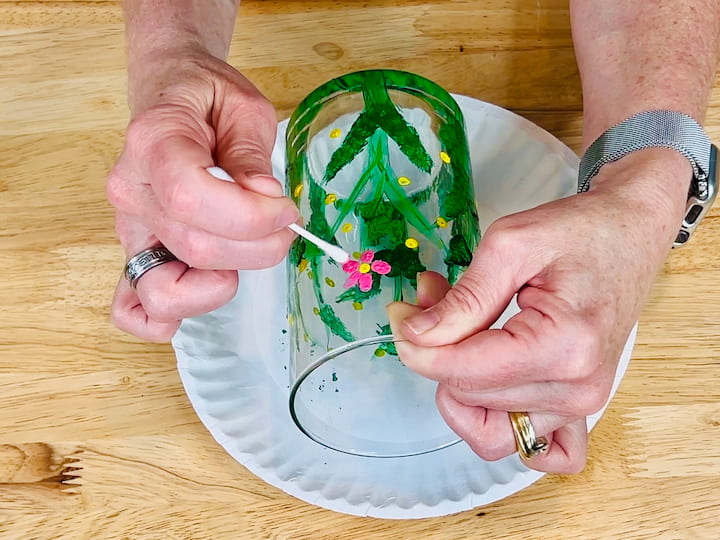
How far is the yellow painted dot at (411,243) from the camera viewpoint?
0.74 m

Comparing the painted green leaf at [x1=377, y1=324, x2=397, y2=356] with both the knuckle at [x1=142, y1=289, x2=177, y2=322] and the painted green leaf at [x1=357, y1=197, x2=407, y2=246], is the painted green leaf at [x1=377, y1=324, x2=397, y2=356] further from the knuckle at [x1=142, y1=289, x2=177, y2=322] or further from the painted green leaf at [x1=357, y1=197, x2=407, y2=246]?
the knuckle at [x1=142, y1=289, x2=177, y2=322]

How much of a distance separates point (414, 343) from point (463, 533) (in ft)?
0.88

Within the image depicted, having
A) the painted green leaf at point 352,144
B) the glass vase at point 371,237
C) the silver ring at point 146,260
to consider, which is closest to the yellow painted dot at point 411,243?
the glass vase at point 371,237

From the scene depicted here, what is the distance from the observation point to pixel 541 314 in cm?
58

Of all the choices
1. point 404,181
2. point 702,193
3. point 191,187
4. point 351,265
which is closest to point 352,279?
point 351,265

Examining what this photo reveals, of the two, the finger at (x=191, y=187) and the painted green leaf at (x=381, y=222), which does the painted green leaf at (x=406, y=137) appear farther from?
the finger at (x=191, y=187)

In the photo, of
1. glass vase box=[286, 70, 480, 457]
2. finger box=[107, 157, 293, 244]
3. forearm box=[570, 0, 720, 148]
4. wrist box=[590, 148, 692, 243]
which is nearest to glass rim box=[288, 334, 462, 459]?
glass vase box=[286, 70, 480, 457]

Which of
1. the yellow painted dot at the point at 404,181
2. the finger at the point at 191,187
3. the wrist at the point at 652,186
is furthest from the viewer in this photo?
the yellow painted dot at the point at 404,181

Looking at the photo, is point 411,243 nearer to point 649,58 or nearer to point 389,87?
point 389,87

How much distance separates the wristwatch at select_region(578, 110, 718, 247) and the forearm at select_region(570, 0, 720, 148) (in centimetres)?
3

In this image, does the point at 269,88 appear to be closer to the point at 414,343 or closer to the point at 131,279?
the point at 131,279

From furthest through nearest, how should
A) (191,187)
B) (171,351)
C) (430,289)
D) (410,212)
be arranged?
(171,351) < (410,212) < (430,289) < (191,187)

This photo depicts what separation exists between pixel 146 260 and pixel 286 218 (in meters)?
0.16

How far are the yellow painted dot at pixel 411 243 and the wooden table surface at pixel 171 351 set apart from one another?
0.88ft
